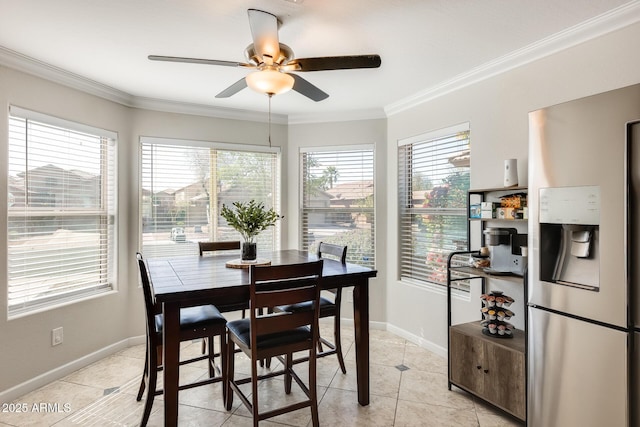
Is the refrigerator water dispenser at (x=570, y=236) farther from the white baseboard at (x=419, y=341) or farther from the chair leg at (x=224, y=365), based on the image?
the chair leg at (x=224, y=365)

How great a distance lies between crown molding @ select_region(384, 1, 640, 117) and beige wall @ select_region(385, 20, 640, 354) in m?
0.04

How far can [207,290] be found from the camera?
1.95 meters

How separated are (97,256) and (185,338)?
1760mm

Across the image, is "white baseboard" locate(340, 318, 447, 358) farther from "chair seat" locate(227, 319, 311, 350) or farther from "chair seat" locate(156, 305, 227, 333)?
"chair seat" locate(156, 305, 227, 333)

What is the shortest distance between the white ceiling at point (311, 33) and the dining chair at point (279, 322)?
147 centimetres

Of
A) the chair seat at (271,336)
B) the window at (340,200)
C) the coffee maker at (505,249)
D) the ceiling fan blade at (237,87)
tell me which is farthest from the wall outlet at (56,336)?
the coffee maker at (505,249)

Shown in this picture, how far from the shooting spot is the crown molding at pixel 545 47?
2049 millimetres

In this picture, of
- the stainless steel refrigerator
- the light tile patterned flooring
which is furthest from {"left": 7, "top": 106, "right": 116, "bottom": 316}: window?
the stainless steel refrigerator

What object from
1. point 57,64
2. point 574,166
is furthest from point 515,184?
point 57,64

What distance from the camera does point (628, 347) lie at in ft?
5.26

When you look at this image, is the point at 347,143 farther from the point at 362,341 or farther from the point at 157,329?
the point at 157,329

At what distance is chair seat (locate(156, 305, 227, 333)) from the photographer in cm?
225

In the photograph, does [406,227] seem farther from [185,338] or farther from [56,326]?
[56,326]

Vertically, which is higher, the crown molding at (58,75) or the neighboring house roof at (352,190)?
the crown molding at (58,75)
